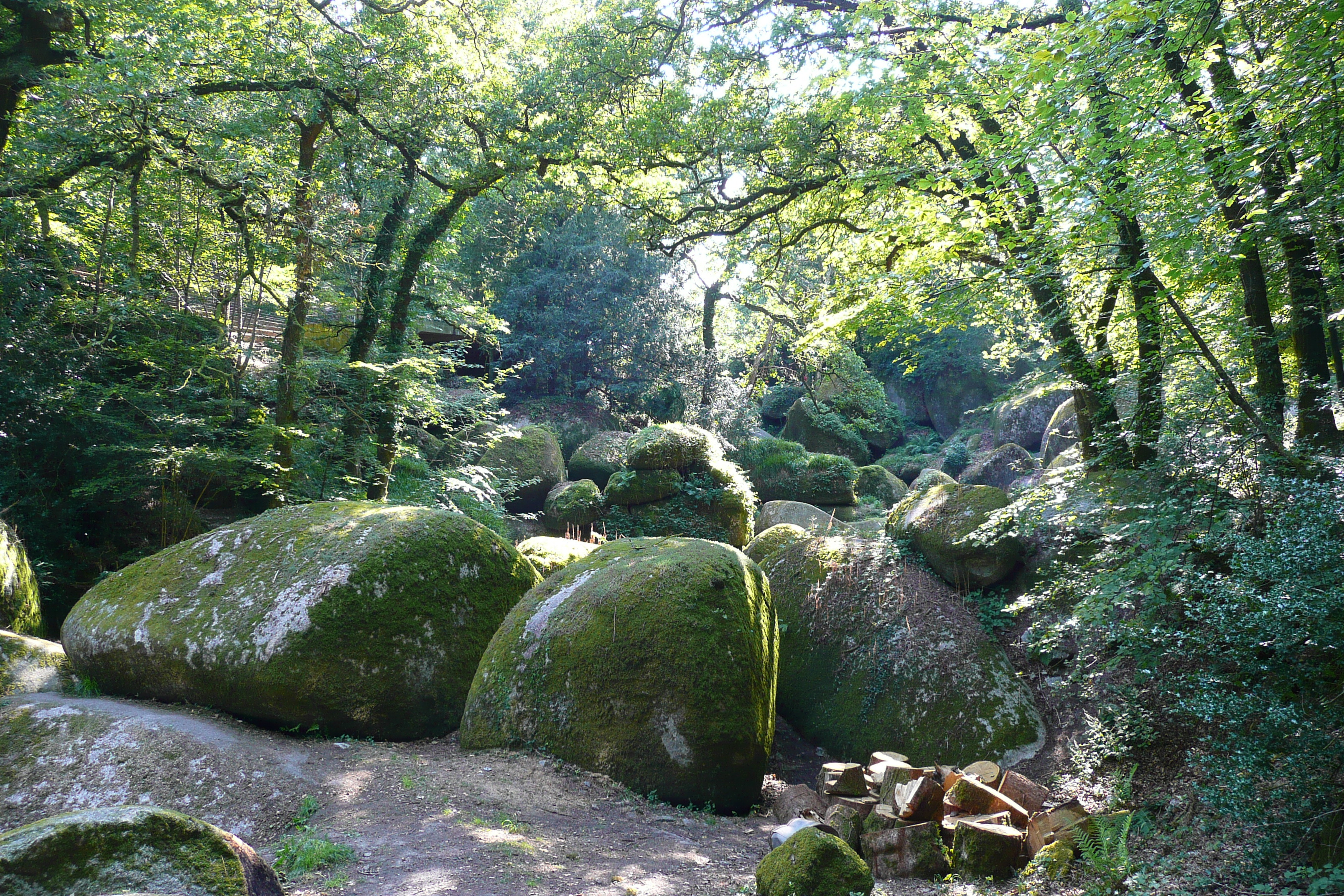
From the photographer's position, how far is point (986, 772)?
539cm

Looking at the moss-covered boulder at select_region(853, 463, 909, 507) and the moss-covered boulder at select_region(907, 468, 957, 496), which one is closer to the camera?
the moss-covered boulder at select_region(907, 468, 957, 496)

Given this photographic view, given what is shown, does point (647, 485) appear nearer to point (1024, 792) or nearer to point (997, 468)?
point (1024, 792)

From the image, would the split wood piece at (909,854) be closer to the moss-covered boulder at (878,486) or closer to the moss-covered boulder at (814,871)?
the moss-covered boulder at (814,871)

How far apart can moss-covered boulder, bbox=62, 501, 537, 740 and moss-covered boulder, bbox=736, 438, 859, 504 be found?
11617 mm

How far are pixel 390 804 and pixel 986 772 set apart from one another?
4.34 meters

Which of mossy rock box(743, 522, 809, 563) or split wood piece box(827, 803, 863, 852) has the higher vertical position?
mossy rock box(743, 522, 809, 563)

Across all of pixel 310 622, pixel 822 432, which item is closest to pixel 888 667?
pixel 310 622

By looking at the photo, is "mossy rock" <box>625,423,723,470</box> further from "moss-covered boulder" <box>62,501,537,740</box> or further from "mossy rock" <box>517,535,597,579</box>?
"moss-covered boulder" <box>62,501,537,740</box>

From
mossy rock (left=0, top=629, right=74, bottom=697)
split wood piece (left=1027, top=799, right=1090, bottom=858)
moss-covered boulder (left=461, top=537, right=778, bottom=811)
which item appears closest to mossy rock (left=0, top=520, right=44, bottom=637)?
mossy rock (left=0, top=629, right=74, bottom=697)

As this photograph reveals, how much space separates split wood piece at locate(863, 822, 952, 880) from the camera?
4.50 metres

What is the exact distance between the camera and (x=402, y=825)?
4.18 m

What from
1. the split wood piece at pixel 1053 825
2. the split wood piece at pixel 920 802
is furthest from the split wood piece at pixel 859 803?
the split wood piece at pixel 1053 825

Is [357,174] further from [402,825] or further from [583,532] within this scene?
[402,825]

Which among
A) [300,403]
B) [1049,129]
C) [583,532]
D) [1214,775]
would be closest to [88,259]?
[300,403]
